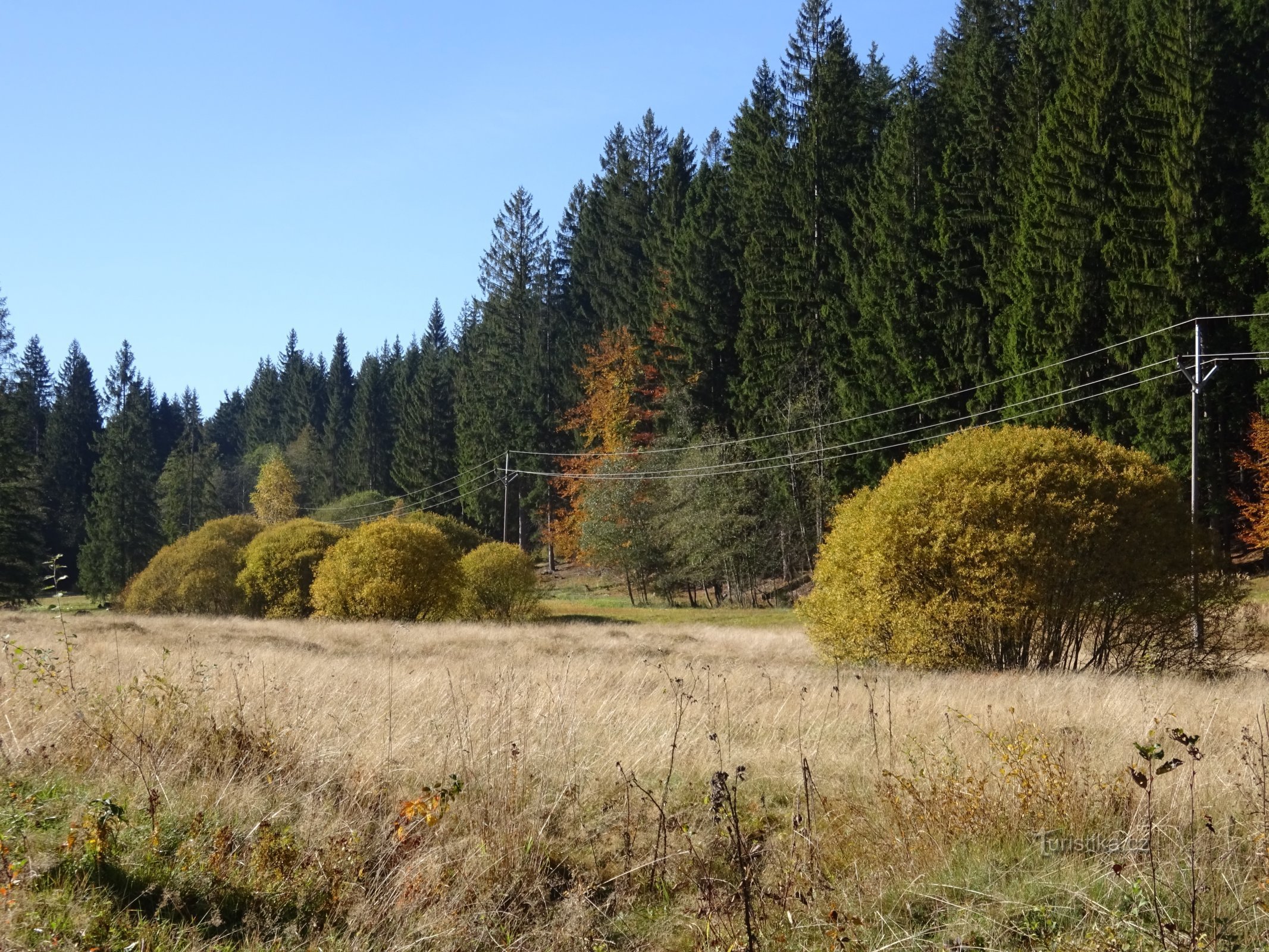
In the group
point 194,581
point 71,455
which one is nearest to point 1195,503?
point 194,581

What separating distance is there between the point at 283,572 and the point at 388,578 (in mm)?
7594

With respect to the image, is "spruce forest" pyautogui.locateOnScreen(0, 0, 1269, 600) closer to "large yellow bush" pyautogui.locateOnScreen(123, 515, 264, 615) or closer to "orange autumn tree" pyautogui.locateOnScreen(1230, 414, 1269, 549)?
Answer: "orange autumn tree" pyautogui.locateOnScreen(1230, 414, 1269, 549)

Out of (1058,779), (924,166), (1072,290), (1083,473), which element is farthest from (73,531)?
(1058,779)

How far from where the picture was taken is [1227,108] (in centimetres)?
3098

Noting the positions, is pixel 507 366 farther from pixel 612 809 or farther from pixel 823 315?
pixel 612 809

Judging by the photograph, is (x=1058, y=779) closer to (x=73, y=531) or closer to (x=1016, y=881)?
(x=1016, y=881)

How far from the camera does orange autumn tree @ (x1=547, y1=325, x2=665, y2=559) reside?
53625mm

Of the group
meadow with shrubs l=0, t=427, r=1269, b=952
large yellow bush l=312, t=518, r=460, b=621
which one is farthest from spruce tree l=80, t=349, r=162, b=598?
meadow with shrubs l=0, t=427, r=1269, b=952

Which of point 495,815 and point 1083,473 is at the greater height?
point 1083,473

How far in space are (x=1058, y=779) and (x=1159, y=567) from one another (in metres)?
11.4

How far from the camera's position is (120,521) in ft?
200

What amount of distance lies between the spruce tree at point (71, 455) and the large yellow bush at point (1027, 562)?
221 feet

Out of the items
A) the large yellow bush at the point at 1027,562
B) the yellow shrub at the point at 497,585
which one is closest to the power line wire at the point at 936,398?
the large yellow bush at the point at 1027,562

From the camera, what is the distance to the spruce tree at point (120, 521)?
59844 millimetres
